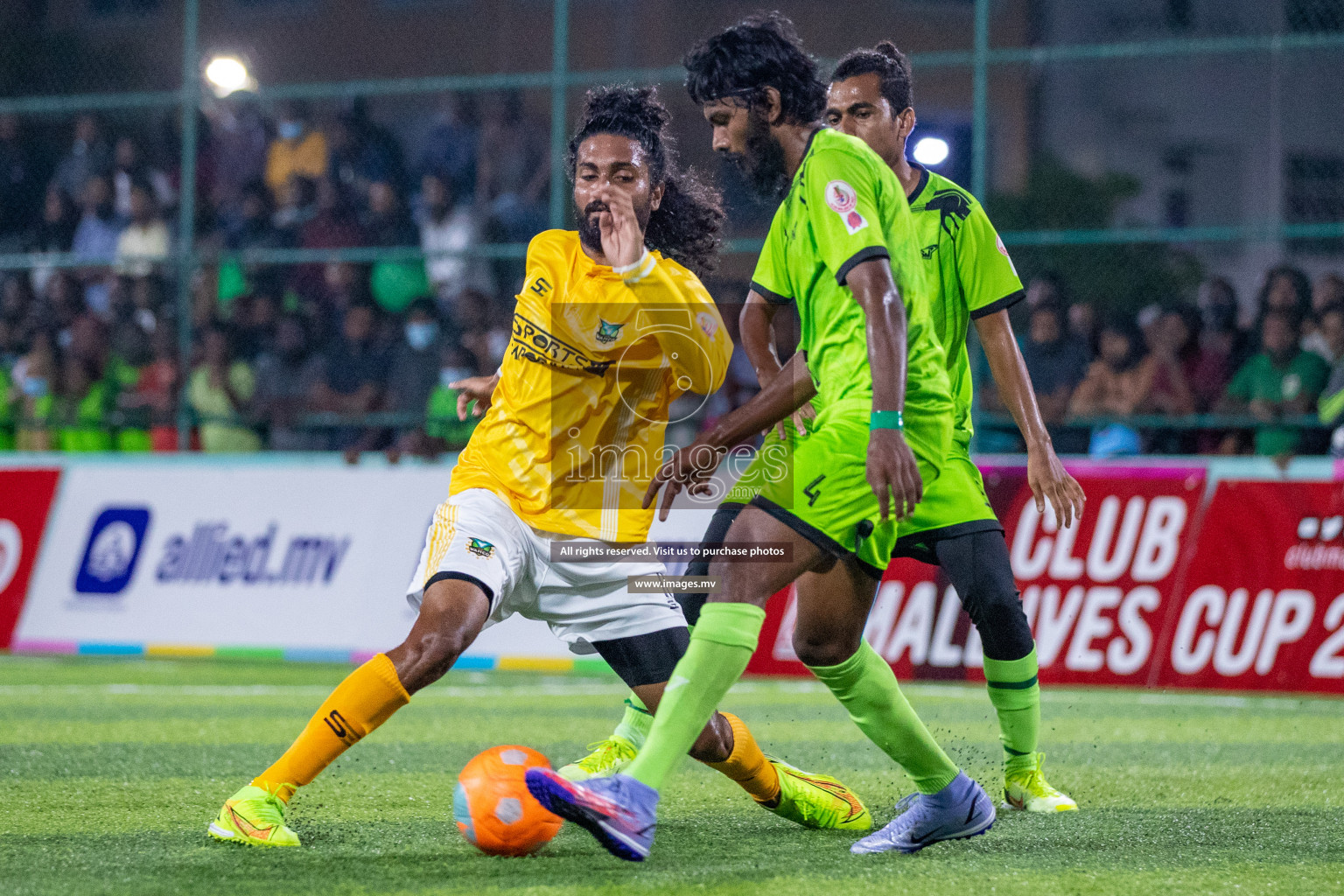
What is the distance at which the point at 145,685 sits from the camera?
9703mm

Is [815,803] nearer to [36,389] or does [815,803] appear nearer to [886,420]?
[886,420]

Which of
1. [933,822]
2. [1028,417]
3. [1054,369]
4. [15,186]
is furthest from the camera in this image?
[15,186]

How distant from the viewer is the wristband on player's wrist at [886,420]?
3.86 m

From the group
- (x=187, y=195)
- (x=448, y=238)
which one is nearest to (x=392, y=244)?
(x=448, y=238)

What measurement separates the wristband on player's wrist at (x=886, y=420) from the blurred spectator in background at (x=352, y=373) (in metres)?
8.36

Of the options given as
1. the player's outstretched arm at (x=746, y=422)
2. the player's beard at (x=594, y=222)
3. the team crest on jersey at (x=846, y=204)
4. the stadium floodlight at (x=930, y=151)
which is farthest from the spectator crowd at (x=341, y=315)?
the team crest on jersey at (x=846, y=204)

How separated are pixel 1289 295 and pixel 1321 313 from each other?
23cm

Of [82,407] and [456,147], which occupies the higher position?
[456,147]

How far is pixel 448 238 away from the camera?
12.9 metres

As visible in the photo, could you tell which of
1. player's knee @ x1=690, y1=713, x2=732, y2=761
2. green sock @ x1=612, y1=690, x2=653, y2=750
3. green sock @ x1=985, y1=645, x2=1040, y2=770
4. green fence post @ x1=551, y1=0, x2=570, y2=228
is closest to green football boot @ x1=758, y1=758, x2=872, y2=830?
player's knee @ x1=690, y1=713, x2=732, y2=761

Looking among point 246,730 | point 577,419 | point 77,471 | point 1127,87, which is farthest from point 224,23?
point 577,419

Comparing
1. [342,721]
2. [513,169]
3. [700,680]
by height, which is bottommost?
[342,721]

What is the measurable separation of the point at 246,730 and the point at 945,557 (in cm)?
365

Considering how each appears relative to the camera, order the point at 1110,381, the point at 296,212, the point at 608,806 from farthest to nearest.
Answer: the point at 296,212, the point at 1110,381, the point at 608,806
